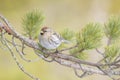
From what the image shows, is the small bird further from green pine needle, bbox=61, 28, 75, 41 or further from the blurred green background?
the blurred green background

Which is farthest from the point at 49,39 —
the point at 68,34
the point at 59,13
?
the point at 59,13

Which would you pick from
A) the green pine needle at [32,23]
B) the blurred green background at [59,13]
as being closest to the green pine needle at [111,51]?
the green pine needle at [32,23]

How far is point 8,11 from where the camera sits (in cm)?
259

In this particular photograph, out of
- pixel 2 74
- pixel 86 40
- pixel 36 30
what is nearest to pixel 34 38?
pixel 36 30

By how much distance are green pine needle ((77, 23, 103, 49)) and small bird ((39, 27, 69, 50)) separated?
0.05m

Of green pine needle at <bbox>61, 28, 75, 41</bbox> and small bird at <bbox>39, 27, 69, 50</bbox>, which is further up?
small bird at <bbox>39, 27, 69, 50</bbox>

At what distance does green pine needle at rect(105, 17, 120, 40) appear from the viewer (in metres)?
0.98

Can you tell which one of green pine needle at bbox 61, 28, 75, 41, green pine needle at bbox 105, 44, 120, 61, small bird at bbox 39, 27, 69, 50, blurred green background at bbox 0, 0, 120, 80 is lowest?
blurred green background at bbox 0, 0, 120, 80

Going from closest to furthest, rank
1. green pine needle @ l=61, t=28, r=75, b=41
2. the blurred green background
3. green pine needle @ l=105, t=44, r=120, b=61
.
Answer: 1. green pine needle @ l=105, t=44, r=120, b=61
2. green pine needle @ l=61, t=28, r=75, b=41
3. the blurred green background

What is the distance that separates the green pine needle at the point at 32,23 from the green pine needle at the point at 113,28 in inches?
6.1

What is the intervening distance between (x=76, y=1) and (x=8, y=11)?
0.46m

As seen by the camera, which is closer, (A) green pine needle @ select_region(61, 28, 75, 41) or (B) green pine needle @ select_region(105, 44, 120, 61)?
A: (B) green pine needle @ select_region(105, 44, 120, 61)

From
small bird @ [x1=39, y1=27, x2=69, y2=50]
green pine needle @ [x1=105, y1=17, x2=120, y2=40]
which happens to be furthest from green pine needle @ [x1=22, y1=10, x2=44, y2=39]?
green pine needle @ [x1=105, y1=17, x2=120, y2=40]

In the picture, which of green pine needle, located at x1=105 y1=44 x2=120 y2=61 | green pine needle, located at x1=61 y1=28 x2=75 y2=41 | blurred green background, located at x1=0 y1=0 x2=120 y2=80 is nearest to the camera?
green pine needle, located at x1=105 y1=44 x2=120 y2=61
